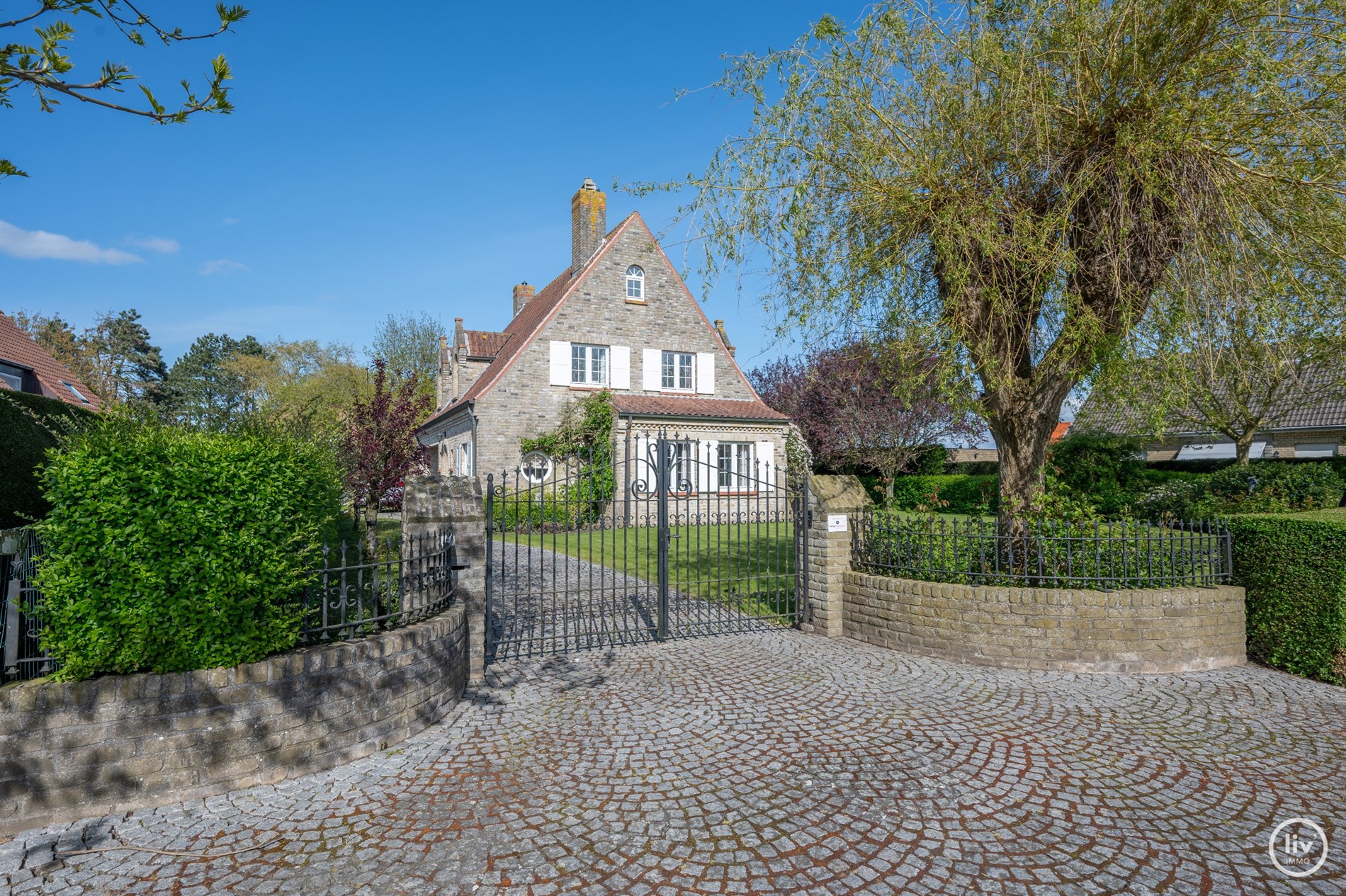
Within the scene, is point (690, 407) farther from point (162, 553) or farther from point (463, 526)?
point (162, 553)

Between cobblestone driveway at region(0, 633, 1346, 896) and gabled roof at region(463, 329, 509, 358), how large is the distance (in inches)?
855

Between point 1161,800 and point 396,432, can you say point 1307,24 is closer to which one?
point 1161,800

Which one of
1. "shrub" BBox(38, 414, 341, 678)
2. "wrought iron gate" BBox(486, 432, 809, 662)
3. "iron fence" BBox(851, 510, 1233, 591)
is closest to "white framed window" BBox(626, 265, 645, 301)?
"wrought iron gate" BBox(486, 432, 809, 662)

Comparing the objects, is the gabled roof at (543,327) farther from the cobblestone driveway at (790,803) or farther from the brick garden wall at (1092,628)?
the cobblestone driveway at (790,803)

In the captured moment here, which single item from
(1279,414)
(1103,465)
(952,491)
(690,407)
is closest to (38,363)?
(690,407)

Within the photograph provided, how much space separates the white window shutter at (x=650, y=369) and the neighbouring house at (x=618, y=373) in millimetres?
30

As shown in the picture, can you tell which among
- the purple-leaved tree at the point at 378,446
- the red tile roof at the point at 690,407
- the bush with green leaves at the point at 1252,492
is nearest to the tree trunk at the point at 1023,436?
the bush with green leaves at the point at 1252,492

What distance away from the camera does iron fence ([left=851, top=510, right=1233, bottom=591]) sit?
6965 millimetres

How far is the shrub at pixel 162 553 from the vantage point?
387 centimetres

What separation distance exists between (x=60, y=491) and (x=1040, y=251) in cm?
805

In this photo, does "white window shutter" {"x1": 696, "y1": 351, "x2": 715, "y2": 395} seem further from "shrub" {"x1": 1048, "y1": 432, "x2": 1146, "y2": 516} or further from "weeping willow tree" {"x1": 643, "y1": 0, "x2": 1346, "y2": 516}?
"weeping willow tree" {"x1": 643, "y1": 0, "x2": 1346, "y2": 516}

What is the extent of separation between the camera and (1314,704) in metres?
5.77

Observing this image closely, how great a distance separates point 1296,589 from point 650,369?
18050mm

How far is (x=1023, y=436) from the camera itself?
8.06 metres
